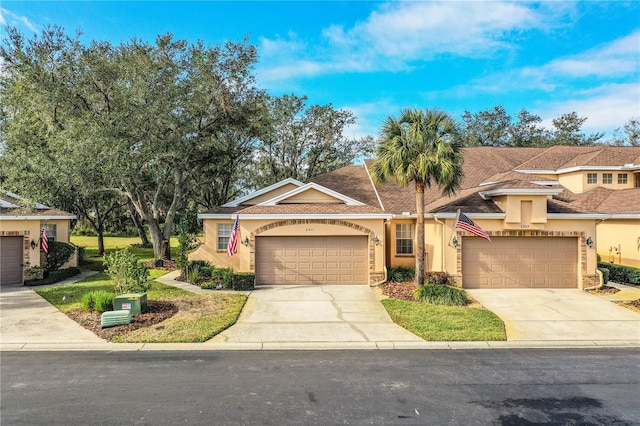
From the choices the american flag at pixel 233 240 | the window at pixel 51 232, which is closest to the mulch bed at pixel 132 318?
the american flag at pixel 233 240

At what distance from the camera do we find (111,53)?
21156mm

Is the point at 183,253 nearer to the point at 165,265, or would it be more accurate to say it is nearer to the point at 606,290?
the point at 165,265

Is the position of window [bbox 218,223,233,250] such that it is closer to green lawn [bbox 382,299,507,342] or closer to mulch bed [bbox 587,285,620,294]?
green lawn [bbox 382,299,507,342]

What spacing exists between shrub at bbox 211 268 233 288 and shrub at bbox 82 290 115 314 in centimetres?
442

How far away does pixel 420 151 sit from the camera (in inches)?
575

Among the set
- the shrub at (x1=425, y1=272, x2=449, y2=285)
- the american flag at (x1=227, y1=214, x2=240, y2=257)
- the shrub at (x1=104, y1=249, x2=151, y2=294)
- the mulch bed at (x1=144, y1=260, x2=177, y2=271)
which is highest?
the american flag at (x1=227, y1=214, x2=240, y2=257)

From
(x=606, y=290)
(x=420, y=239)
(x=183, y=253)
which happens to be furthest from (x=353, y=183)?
(x=606, y=290)

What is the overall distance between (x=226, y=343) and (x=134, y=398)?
308 centimetres

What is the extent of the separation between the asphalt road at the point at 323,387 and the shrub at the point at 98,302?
290cm

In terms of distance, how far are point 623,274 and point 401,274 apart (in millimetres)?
9826

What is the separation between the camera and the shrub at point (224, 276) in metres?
15.8

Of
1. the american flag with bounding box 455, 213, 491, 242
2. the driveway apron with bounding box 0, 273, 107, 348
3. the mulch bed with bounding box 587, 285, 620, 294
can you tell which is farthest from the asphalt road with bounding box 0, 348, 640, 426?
the mulch bed with bounding box 587, 285, 620, 294

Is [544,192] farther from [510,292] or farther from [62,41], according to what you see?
[62,41]

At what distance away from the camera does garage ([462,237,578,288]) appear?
16.1m
